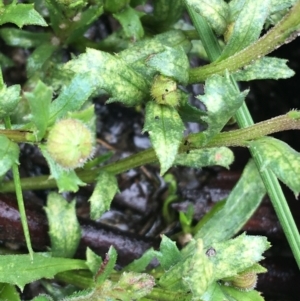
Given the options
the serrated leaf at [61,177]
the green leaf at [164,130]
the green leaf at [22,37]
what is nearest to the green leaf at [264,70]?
the green leaf at [164,130]

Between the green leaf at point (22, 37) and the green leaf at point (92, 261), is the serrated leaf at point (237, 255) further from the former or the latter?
the green leaf at point (22, 37)

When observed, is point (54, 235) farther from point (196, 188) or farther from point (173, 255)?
point (196, 188)

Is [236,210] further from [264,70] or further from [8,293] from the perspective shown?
[8,293]

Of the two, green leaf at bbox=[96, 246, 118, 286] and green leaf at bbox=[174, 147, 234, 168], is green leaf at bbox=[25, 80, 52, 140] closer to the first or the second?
green leaf at bbox=[96, 246, 118, 286]

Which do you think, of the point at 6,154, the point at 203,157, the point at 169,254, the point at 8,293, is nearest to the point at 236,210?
the point at 203,157

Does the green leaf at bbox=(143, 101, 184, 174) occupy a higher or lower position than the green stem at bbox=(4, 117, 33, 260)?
higher

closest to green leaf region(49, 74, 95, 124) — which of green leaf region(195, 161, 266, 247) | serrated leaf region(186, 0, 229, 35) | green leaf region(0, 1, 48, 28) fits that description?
green leaf region(0, 1, 48, 28)
